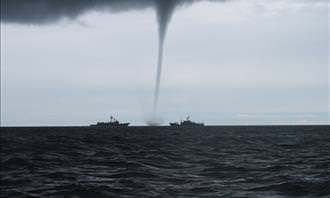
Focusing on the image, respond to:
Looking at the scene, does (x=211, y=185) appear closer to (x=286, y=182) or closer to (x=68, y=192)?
(x=286, y=182)

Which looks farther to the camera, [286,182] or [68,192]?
[286,182]

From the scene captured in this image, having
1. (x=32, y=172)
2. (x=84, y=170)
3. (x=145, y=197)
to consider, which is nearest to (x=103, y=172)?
(x=84, y=170)

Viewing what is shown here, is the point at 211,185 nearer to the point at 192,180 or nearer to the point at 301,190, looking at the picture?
the point at 192,180

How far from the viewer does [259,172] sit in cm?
2520

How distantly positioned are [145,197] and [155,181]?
12.5 feet

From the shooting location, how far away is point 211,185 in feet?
67.2

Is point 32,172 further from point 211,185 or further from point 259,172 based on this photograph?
point 259,172

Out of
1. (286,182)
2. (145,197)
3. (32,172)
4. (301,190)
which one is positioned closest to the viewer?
(145,197)

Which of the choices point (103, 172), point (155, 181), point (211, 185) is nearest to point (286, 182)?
point (211, 185)

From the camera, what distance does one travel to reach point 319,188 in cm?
1983

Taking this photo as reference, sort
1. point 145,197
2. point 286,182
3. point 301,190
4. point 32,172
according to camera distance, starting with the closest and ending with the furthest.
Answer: point 145,197, point 301,190, point 286,182, point 32,172

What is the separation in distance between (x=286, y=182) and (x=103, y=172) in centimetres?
880

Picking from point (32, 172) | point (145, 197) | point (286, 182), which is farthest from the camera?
point (32, 172)

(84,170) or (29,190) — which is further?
(84,170)
